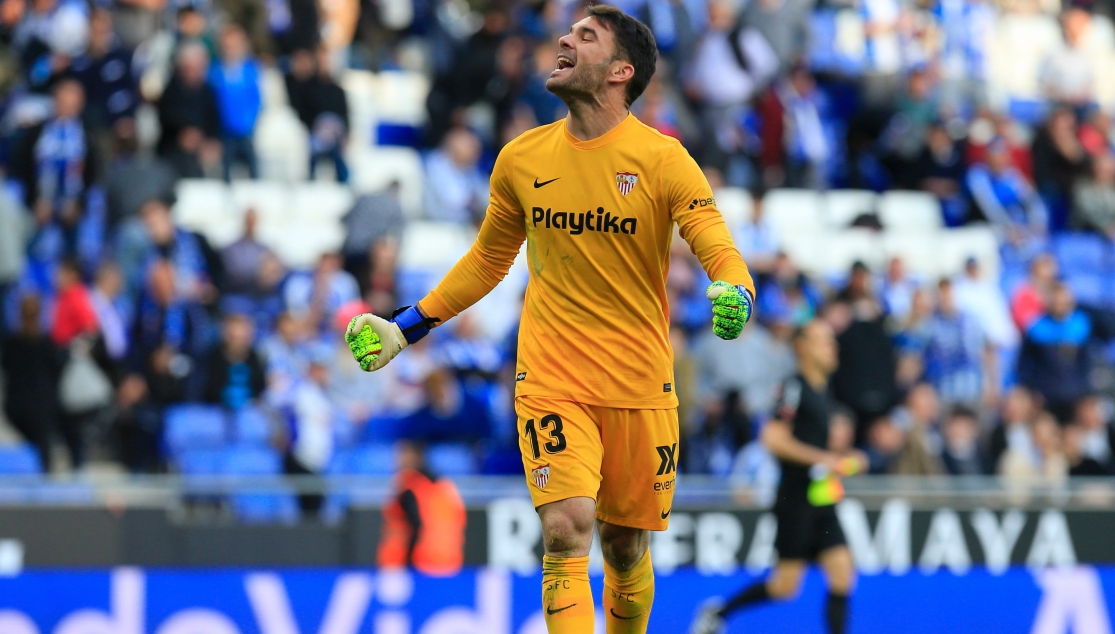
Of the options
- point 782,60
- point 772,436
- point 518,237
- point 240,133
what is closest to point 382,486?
point 772,436

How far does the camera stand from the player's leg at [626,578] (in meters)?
6.66

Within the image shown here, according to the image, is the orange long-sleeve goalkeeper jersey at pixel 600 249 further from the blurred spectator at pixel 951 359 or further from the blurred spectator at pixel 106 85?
the blurred spectator at pixel 951 359

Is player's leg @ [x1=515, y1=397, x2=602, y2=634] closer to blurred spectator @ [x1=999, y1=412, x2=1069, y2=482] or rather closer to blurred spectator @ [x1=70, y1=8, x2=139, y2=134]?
blurred spectator @ [x1=70, y1=8, x2=139, y2=134]

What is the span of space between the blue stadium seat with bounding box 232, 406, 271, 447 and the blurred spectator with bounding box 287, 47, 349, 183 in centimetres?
364

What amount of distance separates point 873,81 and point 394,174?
225 inches

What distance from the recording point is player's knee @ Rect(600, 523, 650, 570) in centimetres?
664

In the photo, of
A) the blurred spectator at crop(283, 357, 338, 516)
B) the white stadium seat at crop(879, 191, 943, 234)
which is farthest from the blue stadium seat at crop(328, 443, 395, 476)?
the white stadium seat at crop(879, 191, 943, 234)

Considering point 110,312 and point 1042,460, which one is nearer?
point 110,312

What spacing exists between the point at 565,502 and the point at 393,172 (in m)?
10.0

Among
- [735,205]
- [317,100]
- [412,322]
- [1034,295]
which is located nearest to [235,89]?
[317,100]

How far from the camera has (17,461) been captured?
12180 millimetres

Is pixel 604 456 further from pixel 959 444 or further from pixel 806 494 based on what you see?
pixel 959 444

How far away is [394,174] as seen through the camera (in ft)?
52.2

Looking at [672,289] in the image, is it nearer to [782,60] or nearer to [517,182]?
[782,60]
